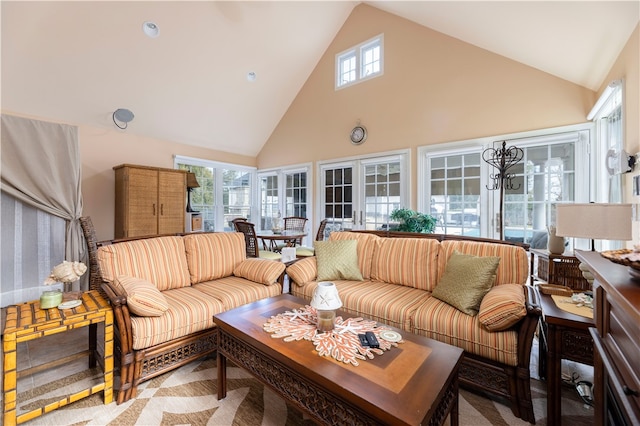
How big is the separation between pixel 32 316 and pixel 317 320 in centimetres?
169

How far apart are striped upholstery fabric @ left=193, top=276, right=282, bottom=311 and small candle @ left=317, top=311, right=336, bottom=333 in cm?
100

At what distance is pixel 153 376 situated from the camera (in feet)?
6.13

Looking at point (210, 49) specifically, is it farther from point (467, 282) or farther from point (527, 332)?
point (527, 332)

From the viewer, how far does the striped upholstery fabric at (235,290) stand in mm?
2297

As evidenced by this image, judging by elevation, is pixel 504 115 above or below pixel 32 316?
above

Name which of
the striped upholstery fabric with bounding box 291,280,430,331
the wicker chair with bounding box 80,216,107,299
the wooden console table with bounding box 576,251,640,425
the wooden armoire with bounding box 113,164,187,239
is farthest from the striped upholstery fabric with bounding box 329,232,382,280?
the wooden armoire with bounding box 113,164,187,239

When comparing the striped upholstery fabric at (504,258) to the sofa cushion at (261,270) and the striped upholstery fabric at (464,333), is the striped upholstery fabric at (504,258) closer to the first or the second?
the striped upholstery fabric at (464,333)

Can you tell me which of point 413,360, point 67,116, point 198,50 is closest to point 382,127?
point 198,50

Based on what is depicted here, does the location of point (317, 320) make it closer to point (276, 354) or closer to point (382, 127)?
point (276, 354)

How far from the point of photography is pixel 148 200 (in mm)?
4230

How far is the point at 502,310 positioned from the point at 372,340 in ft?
2.83

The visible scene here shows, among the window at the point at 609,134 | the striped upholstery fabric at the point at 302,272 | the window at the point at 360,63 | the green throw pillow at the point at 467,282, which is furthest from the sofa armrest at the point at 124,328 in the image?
the window at the point at 360,63

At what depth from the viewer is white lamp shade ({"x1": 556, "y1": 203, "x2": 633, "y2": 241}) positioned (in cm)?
157

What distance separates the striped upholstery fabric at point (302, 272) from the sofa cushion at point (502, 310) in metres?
1.49
